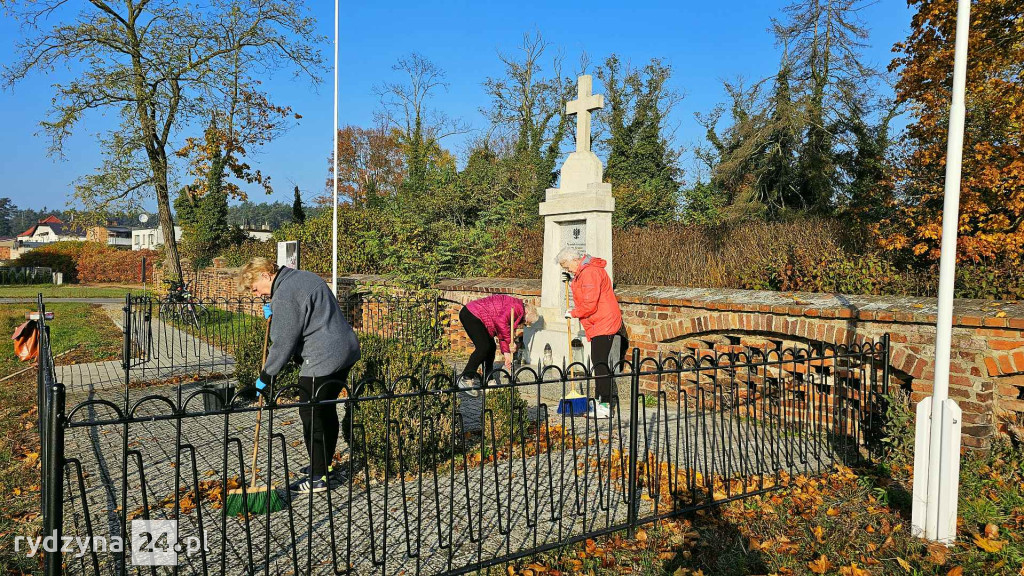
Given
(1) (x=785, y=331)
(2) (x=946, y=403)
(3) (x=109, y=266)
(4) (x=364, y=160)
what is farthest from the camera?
(4) (x=364, y=160)

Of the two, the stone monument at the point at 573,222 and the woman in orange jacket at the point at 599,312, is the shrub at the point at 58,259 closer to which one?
the stone monument at the point at 573,222

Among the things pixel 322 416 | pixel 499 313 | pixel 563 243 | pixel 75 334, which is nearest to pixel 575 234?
pixel 563 243

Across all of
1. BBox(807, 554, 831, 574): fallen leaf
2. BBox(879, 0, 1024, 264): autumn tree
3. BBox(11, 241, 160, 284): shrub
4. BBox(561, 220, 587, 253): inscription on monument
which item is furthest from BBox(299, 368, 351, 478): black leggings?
BBox(11, 241, 160, 284): shrub

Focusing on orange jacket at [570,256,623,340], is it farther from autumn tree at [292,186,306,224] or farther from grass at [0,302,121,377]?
autumn tree at [292,186,306,224]

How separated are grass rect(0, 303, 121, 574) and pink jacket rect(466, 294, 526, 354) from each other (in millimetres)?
3995

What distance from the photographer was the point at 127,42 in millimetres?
18234

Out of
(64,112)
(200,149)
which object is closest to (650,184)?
(200,149)

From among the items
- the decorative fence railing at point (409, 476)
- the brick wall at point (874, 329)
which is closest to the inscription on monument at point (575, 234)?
the brick wall at point (874, 329)

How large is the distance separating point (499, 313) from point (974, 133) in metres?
5.25

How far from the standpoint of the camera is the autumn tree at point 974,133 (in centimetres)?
553

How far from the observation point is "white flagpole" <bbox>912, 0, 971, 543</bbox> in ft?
11.0

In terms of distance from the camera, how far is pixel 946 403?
11.2 feet

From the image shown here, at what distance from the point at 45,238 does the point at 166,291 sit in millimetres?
79710

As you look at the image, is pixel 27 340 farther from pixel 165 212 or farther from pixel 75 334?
pixel 165 212
